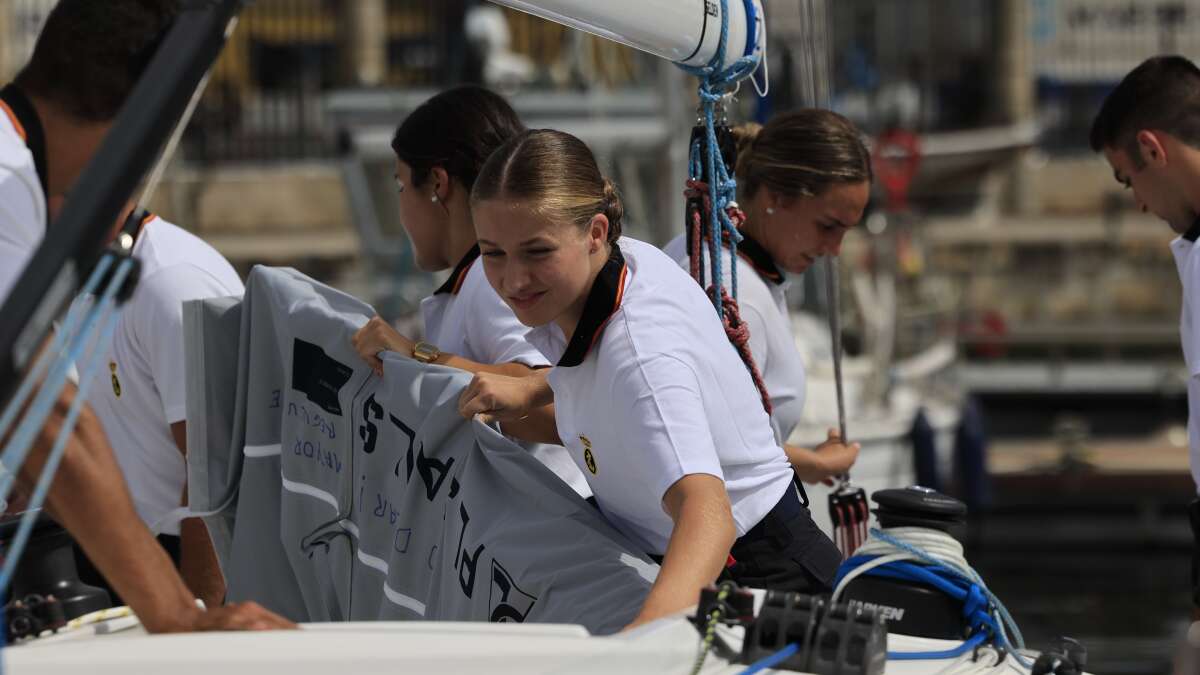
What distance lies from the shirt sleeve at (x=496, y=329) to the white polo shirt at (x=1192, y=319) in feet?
3.98

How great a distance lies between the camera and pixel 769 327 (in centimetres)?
309

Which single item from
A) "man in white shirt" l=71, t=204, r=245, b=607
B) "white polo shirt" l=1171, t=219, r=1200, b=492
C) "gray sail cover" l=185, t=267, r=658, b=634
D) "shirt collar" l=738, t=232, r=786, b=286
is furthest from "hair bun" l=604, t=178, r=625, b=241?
"white polo shirt" l=1171, t=219, r=1200, b=492

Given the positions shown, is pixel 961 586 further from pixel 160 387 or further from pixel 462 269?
pixel 160 387

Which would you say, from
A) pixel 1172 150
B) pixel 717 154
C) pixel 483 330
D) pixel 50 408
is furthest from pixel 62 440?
pixel 1172 150

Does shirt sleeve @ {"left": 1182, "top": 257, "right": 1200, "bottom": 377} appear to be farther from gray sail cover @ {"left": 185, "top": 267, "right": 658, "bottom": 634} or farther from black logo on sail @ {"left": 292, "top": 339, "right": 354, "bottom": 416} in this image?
black logo on sail @ {"left": 292, "top": 339, "right": 354, "bottom": 416}

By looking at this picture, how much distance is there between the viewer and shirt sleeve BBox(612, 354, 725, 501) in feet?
7.06

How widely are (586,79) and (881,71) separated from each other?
1425 cm

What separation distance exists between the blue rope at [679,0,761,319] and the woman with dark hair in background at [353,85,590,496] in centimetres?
36

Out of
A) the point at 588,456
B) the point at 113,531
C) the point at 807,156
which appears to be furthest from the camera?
the point at 807,156

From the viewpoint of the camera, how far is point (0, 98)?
2283 millimetres

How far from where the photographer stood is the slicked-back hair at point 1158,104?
3.09m

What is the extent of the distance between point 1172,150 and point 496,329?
53.6 inches

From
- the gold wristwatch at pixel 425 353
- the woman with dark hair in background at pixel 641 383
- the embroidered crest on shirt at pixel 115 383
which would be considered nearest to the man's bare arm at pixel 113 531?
the woman with dark hair in background at pixel 641 383

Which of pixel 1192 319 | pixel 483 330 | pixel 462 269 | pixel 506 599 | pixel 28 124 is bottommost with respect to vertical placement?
pixel 506 599
